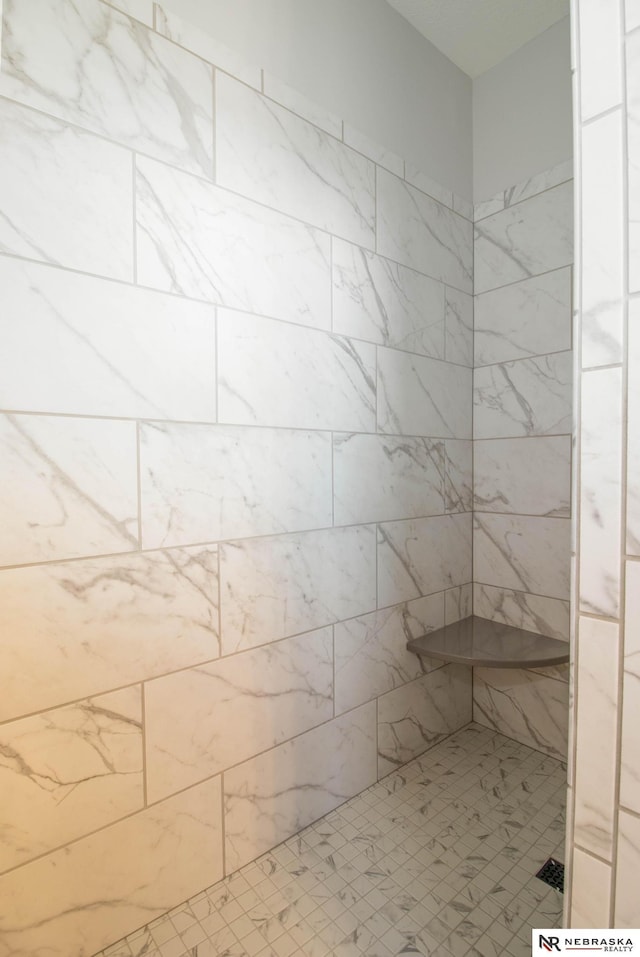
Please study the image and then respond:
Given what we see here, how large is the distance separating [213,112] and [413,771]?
1731 millimetres

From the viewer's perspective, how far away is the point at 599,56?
0.50 m

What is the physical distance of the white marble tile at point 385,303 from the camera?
1.22 metres

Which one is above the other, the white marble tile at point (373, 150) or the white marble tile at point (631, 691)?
the white marble tile at point (373, 150)

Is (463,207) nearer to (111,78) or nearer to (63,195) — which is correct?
(111,78)

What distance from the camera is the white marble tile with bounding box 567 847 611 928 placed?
501 millimetres

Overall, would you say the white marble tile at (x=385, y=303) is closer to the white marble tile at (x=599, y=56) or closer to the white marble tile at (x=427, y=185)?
the white marble tile at (x=427, y=185)

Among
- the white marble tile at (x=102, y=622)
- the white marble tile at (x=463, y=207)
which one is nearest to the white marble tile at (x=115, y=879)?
the white marble tile at (x=102, y=622)

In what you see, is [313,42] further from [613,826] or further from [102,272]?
[613,826]

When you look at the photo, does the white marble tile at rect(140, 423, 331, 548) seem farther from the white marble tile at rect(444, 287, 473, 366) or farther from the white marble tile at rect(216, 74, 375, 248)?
the white marble tile at rect(444, 287, 473, 366)

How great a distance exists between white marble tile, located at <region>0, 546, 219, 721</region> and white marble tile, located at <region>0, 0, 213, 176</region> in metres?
0.78

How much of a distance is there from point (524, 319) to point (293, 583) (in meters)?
1.12

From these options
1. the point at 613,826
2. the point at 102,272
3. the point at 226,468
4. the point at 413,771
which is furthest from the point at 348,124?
the point at 413,771

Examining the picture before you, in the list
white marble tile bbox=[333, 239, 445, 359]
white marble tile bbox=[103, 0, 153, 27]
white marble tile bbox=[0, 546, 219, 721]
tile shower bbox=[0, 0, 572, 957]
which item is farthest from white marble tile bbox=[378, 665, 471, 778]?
white marble tile bbox=[103, 0, 153, 27]

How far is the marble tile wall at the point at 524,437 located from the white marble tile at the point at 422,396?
0.30ft
